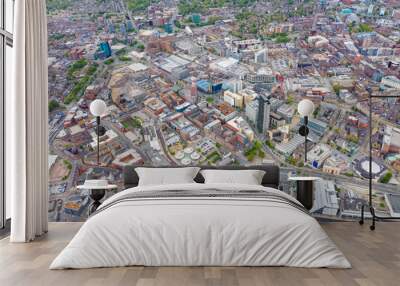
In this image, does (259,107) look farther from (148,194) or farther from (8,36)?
(8,36)

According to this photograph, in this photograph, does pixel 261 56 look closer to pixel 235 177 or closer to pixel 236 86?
pixel 236 86

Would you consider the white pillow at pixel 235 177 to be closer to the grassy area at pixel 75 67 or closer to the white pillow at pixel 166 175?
the white pillow at pixel 166 175

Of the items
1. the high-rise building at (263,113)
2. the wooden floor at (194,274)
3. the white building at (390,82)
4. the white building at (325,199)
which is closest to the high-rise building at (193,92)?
the high-rise building at (263,113)

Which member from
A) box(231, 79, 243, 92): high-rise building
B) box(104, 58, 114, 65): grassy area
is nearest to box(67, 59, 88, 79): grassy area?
box(104, 58, 114, 65): grassy area

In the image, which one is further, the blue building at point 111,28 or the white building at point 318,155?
the blue building at point 111,28

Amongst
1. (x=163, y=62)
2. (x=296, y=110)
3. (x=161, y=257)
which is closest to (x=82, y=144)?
(x=163, y=62)

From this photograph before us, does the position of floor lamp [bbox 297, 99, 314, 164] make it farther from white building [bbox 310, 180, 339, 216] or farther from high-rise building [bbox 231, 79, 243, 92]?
high-rise building [bbox 231, 79, 243, 92]
